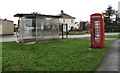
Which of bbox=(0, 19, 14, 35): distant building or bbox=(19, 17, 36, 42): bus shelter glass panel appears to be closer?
bbox=(19, 17, 36, 42): bus shelter glass panel

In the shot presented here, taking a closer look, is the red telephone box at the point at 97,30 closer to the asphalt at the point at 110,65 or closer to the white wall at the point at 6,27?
the asphalt at the point at 110,65

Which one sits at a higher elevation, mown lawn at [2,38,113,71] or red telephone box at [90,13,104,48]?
red telephone box at [90,13,104,48]

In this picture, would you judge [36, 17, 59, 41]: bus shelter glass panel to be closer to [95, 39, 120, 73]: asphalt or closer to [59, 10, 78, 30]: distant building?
[95, 39, 120, 73]: asphalt

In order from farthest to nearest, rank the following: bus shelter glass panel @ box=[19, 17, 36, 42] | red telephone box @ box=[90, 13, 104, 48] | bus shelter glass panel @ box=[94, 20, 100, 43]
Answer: bus shelter glass panel @ box=[19, 17, 36, 42] < bus shelter glass panel @ box=[94, 20, 100, 43] < red telephone box @ box=[90, 13, 104, 48]

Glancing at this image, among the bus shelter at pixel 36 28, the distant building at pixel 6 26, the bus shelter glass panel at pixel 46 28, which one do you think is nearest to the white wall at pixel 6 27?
the distant building at pixel 6 26

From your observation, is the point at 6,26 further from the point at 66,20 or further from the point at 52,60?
the point at 66,20

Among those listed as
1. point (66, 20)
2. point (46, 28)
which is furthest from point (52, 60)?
point (66, 20)

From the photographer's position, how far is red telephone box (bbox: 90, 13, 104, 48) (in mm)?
10609

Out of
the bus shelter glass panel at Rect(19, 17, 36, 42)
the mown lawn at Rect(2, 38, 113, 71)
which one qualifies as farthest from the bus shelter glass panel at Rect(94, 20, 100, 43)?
the bus shelter glass panel at Rect(19, 17, 36, 42)

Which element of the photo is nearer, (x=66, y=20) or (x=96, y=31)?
(x=96, y=31)

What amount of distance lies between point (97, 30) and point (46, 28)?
6904mm

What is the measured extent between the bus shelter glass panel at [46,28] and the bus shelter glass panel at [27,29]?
52cm

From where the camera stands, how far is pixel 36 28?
50.4 ft

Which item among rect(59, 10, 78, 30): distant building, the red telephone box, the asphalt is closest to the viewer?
the asphalt
